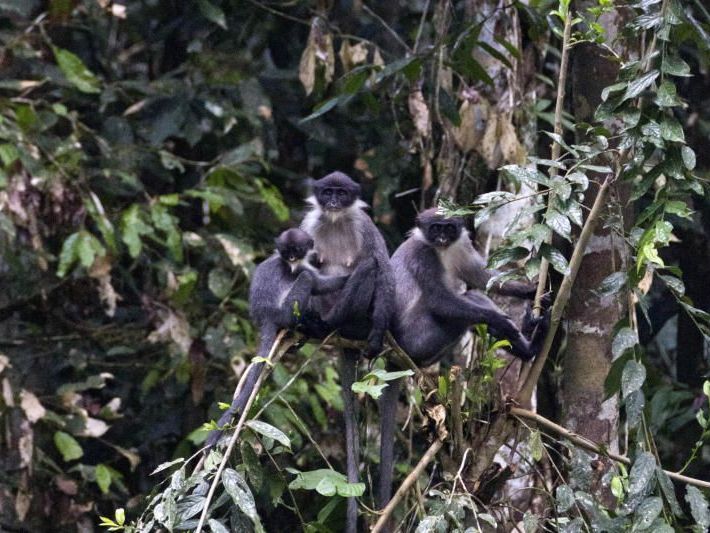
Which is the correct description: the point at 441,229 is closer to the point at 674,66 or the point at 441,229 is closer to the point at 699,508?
the point at 674,66

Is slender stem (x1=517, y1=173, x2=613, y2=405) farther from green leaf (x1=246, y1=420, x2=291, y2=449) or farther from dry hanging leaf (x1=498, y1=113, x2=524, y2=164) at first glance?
dry hanging leaf (x1=498, y1=113, x2=524, y2=164)


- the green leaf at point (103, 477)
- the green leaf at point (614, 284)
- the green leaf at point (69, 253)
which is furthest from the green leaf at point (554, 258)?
the green leaf at point (103, 477)

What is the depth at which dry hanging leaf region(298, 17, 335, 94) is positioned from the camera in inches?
261

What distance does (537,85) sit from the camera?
299 inches

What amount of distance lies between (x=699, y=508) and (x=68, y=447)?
393 centimetres

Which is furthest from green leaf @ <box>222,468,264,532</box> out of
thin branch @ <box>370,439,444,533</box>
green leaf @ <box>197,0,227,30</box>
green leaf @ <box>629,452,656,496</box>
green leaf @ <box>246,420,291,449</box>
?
green leaf @ <box>197,0,227,30</box>

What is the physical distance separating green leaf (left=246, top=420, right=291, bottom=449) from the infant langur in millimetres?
1508

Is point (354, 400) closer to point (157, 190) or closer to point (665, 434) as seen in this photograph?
point (665, 434)

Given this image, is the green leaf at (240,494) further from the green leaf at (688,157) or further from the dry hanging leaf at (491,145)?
the dry hanging leaf at (491,145)

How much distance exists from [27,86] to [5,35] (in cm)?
66

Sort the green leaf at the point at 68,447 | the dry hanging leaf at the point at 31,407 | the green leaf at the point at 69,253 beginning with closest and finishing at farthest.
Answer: the dry hanging leaf at the point at 31,407, the green leaf at the point at 69,253, the green leaf at the point at 68,447

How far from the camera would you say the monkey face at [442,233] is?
Result: 5926 millimetres

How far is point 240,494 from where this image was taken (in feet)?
12.7

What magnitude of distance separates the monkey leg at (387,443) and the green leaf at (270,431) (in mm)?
1309
